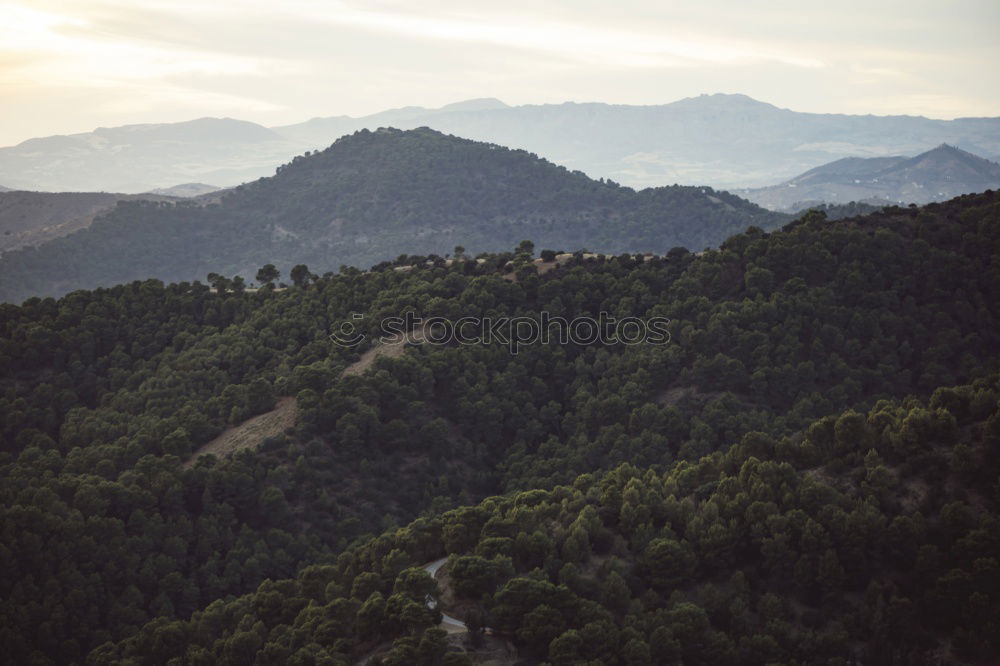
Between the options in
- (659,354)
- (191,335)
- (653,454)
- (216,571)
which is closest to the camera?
(216,571)

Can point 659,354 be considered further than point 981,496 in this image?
Yes

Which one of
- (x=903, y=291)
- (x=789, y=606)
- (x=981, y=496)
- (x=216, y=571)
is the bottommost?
(x=216, y=571)

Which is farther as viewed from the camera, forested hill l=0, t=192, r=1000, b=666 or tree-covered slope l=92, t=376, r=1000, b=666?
forested hill l=0, t=192, r=1000, b=666

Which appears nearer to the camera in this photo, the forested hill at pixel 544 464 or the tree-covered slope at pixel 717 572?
the tree-covered slope at pixel 717 572

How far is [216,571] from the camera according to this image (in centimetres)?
5559

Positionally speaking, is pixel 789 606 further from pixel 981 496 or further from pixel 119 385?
pixel 119 385

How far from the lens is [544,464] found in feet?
223

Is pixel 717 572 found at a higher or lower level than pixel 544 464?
higher

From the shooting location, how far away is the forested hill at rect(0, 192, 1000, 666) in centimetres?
3991

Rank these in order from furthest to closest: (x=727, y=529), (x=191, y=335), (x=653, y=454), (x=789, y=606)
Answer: (x=191, y=335) → (x=653, y=454) → (x=727, y=529) → (x=789, y=606)

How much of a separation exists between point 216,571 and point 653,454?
1208 inches

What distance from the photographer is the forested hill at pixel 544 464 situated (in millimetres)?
39906

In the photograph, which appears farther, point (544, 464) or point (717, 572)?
point (544, 464)

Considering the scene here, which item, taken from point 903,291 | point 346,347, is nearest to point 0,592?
point 346,347
